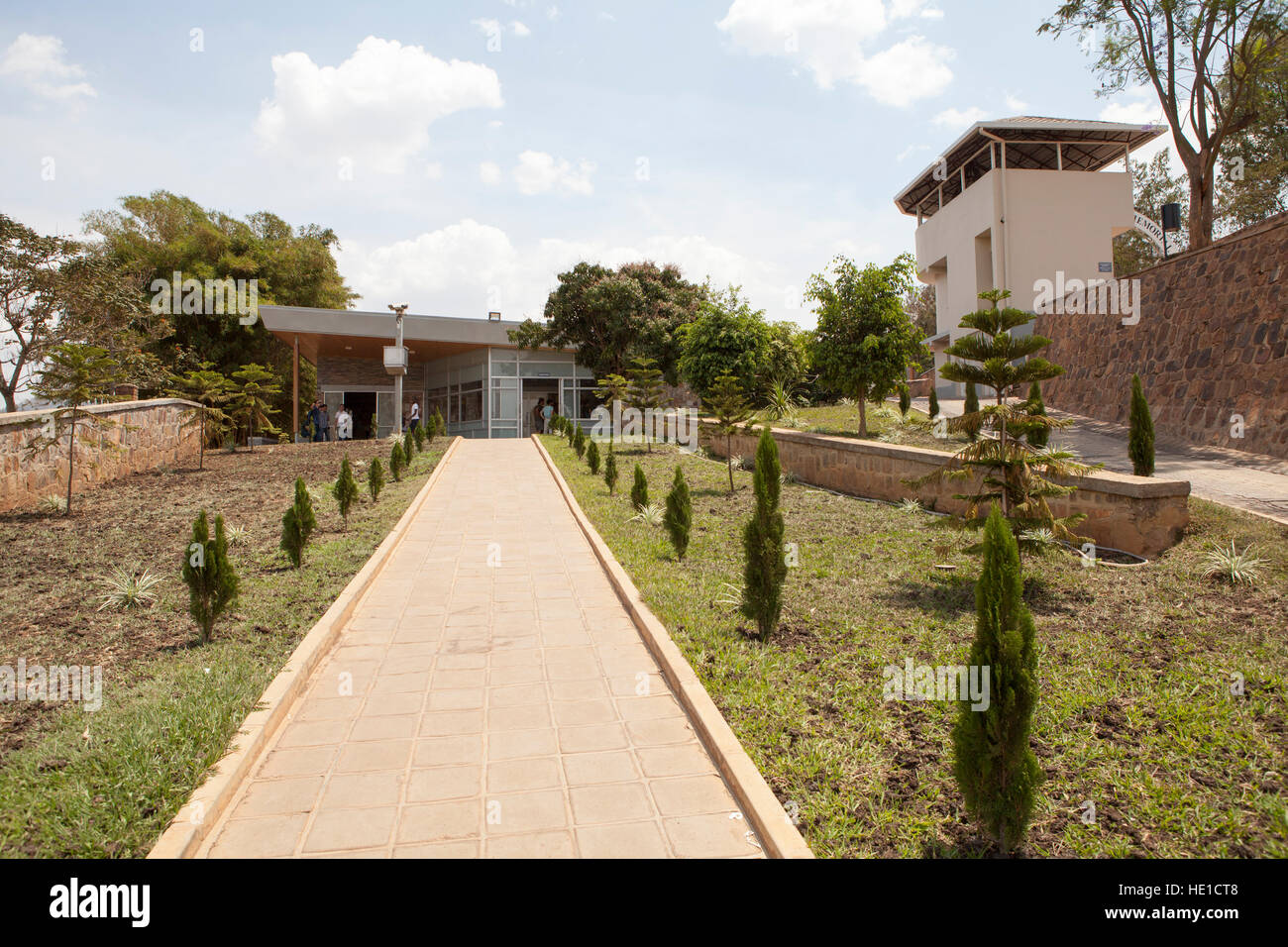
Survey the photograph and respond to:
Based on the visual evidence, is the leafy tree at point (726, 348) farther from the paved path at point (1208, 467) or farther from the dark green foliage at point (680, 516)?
the dark green foliage at point (680, 516)

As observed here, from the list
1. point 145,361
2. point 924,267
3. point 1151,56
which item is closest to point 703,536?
point 145,361

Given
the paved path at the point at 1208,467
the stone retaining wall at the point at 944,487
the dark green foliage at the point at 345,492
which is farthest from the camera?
the dark green foliage at the point at 345,492

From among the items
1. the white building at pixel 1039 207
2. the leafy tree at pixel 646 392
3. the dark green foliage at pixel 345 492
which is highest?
the white building at pixel 1039 207

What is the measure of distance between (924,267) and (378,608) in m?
28.8

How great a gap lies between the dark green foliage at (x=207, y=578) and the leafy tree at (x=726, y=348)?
14274 mm

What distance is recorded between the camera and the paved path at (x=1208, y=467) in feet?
28.6

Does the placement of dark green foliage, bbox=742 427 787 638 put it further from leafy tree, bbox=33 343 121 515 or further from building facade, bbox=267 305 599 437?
building facade, bbox=267 305 599 437

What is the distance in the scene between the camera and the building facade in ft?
89.5

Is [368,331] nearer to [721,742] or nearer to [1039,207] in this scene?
[1039,207]

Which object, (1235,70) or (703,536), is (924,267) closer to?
Answer: (1235,70)

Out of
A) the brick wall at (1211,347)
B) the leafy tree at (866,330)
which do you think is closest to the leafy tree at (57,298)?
the leafy tree at (866,330)

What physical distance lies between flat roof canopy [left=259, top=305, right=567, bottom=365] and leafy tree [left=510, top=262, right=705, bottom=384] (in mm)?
1764
